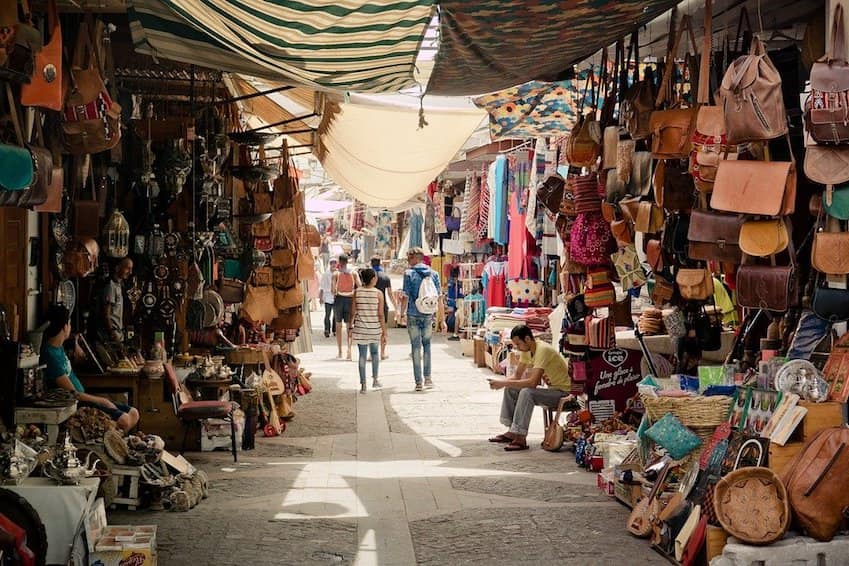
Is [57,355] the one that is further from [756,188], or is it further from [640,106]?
[756,188]

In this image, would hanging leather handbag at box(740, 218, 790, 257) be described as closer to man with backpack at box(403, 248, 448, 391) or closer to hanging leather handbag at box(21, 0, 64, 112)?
hanging leather handbag at box(21, 0, 64, 112)

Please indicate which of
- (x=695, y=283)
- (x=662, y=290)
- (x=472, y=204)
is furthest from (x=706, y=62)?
(x=472, y=204)

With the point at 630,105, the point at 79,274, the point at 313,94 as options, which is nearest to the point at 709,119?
the point at 630,105

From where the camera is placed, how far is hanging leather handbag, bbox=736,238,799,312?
5996 millimetres

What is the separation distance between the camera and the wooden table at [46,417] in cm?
715

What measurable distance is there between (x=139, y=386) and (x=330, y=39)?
4.88 meters

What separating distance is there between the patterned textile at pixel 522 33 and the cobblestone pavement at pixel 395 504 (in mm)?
2886

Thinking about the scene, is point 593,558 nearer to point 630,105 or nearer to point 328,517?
point 328,517

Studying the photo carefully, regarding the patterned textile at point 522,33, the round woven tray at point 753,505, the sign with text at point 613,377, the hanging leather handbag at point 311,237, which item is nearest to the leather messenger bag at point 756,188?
the patterned textile at point 522,33

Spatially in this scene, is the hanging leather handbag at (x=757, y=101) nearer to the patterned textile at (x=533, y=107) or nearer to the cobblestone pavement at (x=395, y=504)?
the cobblestone pavement at (x=395, y=504)

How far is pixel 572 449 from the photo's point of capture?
1030 centimetres

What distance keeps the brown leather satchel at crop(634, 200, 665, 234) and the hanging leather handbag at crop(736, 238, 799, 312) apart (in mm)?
1616

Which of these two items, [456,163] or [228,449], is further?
[456,163]

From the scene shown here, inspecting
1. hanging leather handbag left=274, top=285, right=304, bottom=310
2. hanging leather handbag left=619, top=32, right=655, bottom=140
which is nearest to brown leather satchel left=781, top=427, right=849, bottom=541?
hanging leather handbag left=619, top=32, right=655, bottom=140
